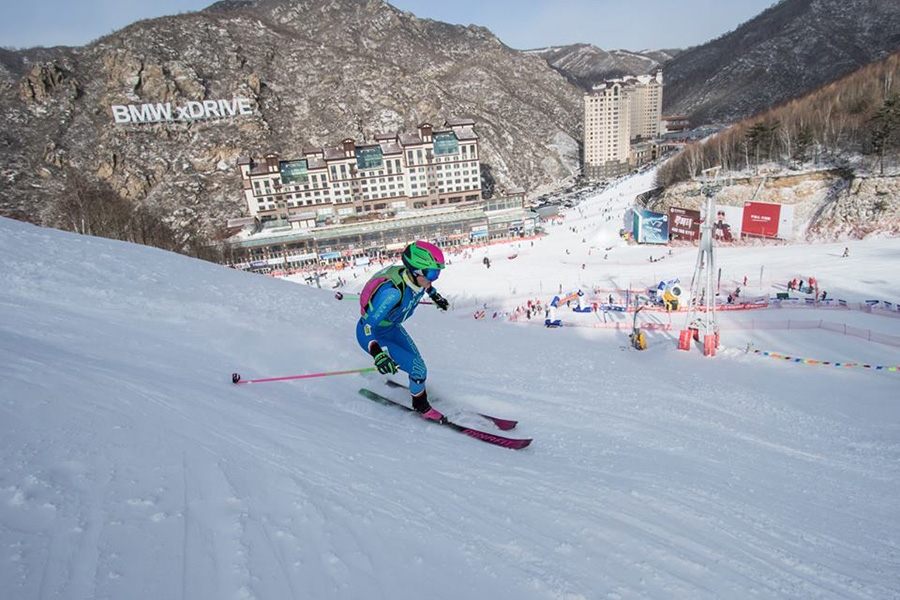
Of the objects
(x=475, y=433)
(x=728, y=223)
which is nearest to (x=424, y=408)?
(x=475, y=433)

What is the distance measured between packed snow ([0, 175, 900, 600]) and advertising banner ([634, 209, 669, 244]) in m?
35.4

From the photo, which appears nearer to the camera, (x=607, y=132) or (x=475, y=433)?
(x=475, y=433)

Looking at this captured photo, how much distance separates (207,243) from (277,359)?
6226 centimetres

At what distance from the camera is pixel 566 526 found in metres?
3.40

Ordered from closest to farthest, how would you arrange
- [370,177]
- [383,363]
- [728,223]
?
[383,363] < [728,223] < [370,177]

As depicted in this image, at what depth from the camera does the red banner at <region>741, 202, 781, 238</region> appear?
126 ft

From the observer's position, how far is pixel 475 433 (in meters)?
5.76

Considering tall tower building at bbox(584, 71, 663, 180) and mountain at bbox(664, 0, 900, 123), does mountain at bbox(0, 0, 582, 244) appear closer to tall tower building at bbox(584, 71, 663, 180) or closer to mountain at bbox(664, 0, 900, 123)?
tall tower building at bbox(584, 71, 663, 180)

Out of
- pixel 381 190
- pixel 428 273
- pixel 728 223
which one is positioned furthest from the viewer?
pixel 381 190

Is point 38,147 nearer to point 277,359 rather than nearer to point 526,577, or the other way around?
point 277,359

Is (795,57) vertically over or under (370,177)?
over

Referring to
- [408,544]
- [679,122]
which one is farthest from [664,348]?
[679,122]

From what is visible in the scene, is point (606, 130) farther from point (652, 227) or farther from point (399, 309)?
point (399, 309)

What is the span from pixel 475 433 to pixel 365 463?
215 cm
